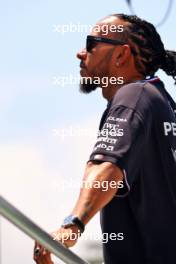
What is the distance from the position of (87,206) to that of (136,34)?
168cm

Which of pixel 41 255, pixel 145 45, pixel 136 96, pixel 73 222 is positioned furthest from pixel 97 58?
pixel 41 255

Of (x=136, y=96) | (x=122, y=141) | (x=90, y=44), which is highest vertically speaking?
(x=90, y=44)

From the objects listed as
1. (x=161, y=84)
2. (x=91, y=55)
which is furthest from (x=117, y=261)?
(x=91, y=55)

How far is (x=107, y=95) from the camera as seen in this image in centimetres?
508

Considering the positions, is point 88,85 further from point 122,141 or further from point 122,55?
point 122,141

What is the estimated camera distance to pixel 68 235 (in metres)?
3.87

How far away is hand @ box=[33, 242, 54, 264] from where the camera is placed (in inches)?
149

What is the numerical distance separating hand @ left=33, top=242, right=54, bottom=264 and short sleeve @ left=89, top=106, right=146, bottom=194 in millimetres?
603

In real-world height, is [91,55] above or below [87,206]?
above

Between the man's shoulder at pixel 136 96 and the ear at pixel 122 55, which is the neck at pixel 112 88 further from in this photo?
the man's shoulder at pixel 136 96

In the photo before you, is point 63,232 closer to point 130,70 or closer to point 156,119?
point 156,119

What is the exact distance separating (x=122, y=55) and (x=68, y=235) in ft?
5.21

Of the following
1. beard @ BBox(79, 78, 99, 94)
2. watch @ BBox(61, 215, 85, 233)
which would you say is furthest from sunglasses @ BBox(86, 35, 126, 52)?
watch @ BBox(61, 215, 85, 233)

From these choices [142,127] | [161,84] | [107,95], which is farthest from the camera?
[107,95]
